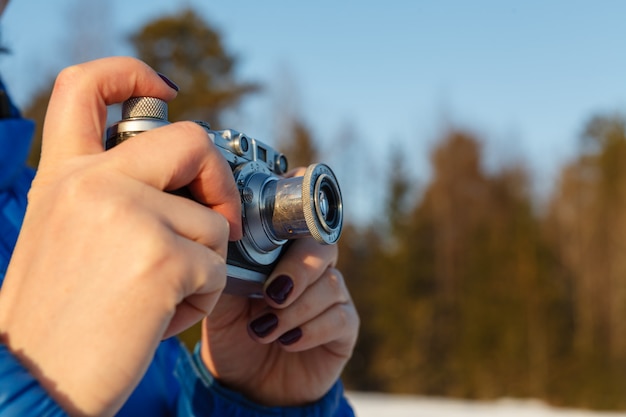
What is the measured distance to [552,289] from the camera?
17.7 meters

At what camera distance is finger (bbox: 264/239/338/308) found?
1.25 m

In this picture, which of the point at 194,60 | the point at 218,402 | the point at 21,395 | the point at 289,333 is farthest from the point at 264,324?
the point at 194,60

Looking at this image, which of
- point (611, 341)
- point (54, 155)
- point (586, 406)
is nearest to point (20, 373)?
point (54, 155)

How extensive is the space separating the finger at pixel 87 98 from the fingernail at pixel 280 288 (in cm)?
46

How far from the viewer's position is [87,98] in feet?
2.69

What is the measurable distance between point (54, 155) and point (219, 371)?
0.79 metres

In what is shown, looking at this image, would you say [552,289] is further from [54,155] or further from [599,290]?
[54,155]

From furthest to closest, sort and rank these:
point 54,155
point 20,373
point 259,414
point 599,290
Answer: point 599,290 < point 259,414 < point 54,155 < point 20,373

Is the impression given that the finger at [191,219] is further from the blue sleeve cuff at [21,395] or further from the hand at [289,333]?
the hand at [289,333]

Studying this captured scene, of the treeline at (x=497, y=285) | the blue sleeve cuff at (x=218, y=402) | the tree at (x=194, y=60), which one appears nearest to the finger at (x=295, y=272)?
the blue sleeve cuff at (x=218, y=402)

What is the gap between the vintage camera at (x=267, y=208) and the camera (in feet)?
3.63

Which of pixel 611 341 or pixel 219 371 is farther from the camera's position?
pixel 611 341

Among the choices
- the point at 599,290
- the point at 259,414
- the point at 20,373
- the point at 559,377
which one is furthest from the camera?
the point at 599,290

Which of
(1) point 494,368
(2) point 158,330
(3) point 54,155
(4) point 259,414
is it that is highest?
(3) point 54,155
